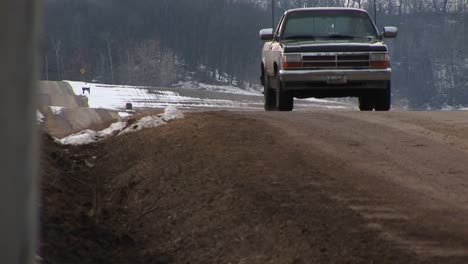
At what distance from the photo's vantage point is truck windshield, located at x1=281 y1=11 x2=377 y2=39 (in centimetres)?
1775

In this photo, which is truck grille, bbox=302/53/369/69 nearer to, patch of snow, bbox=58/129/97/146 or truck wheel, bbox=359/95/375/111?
truck wheel, bbox=359/95/375/111

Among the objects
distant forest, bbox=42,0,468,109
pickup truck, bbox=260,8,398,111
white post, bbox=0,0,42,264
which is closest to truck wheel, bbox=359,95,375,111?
pickup truck, bbox=260,8,398,111

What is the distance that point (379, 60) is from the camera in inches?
690

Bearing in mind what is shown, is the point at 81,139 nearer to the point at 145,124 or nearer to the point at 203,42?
the point at 145,124

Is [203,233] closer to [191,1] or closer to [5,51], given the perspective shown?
[5,51]

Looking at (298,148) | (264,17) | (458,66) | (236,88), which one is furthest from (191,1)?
(298,148)

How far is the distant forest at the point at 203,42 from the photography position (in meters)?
90.6

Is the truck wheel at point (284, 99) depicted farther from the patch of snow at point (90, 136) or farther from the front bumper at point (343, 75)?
the patch of snow at point (90, 136)

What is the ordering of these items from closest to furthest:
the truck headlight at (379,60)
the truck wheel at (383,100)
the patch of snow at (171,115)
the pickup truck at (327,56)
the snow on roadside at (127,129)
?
the snow on roadside at (127,129) < the patch of snow at (171,115) < the pickup truck at (327,56) < the truck headlight at (379,60) < the truck wheel at (383,100)

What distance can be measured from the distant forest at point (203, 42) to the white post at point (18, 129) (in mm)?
83860

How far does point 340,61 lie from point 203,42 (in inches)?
3317

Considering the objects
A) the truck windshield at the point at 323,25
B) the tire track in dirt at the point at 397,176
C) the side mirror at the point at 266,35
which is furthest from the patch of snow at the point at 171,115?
the truck windshield at the point at 323,25

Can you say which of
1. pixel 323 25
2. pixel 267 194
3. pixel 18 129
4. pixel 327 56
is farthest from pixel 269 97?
pixel 18 129

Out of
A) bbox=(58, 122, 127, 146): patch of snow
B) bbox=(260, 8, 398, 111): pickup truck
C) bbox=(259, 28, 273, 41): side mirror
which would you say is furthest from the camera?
bbox=(259, 28, 273, 41): side mirror
